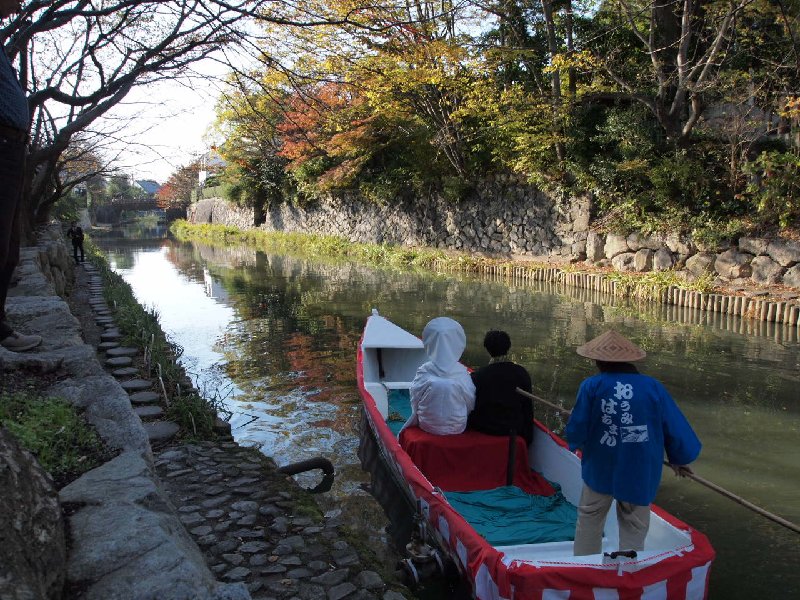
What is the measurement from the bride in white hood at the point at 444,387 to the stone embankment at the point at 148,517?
3.72ft

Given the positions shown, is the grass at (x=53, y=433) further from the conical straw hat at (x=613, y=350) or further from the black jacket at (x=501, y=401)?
the black jacket at (x=501, y=401)

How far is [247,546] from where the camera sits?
3.79 m

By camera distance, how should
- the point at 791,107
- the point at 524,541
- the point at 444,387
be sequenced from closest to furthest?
the point at 524,541
the point at 444,387
the point at 791,107

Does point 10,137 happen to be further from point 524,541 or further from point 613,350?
point 524,541

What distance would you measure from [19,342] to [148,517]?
279 centimetres

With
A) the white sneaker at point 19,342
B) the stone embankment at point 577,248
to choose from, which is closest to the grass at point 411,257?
the stone embankment at point 577,248

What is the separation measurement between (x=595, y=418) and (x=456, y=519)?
1.06m

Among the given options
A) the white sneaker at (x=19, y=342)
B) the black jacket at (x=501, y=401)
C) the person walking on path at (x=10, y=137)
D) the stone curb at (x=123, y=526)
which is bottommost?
the black jacket at (x=501, y=401)

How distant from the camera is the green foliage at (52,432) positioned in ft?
9.45

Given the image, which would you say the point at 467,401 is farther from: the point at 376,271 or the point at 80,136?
the point at 376,271

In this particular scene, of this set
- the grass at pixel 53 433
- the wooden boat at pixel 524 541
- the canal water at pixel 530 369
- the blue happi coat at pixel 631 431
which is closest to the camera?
the grass at pixel 53 433

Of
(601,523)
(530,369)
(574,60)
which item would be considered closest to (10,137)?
(601,523)

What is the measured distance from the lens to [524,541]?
167 inches

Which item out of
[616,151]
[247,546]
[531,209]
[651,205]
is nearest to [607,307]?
[651,205]
